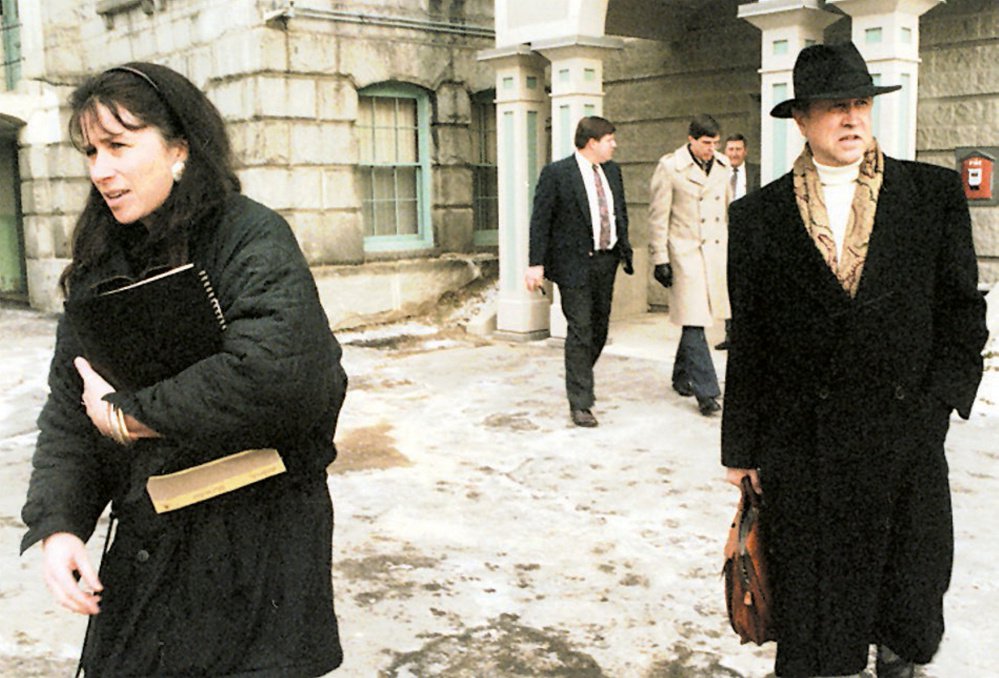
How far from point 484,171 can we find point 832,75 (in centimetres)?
1123

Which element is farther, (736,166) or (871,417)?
(736,166)

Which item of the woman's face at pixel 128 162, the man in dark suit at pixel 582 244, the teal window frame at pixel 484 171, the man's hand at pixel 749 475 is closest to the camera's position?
the woman's face at pixel 128 162

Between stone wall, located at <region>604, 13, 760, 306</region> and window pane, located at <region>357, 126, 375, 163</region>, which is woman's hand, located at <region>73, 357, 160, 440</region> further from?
window pane, located at <region>357, 126, 375, 163</region>

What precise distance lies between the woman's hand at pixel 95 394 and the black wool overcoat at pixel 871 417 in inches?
68.3

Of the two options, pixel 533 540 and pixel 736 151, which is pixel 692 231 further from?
pixel 533 540

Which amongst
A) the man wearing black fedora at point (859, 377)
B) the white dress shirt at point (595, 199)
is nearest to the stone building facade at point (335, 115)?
the white dress shirt at point (595, 199)

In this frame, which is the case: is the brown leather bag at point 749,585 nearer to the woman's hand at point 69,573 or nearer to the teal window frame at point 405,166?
the woman's hand at point 69,573

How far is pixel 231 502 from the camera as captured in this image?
2.07 meters

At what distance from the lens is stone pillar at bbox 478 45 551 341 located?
11.0 metres

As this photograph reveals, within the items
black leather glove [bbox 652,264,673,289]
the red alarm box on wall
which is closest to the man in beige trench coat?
black leather glove [bbox 652,264,673,289]

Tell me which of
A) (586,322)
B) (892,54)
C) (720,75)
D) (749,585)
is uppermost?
(720,75)

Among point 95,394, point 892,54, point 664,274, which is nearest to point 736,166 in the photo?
point 892,54

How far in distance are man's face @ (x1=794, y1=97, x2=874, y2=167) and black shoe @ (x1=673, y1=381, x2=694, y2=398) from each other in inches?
209

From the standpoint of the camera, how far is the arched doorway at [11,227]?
53.3 ft
